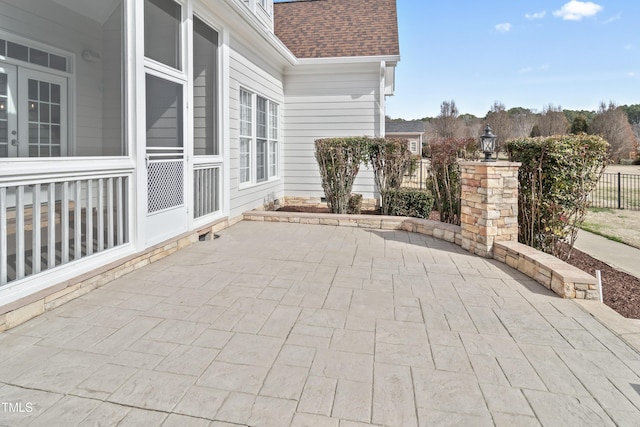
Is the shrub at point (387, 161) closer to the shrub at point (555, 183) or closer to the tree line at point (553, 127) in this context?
the shrub at point (555, 183)

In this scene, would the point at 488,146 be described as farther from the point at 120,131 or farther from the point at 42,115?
the point at 42,115

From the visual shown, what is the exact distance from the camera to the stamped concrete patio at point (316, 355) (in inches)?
74.9

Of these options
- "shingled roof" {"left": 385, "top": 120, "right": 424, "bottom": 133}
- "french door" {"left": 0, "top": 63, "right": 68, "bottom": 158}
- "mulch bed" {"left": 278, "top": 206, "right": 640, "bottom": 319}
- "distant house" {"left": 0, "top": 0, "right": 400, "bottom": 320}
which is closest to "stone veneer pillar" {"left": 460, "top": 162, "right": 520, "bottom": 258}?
"mulch bed" {"left": 278, "top": 206, "right": 640, "bottom": 319}

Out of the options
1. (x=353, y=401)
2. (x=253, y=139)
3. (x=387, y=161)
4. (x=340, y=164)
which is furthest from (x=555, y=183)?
(x=253, y=139)

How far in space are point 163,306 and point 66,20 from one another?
180 inches

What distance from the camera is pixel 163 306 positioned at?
3191 mm

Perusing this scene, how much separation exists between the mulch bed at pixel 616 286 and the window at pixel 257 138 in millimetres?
5507

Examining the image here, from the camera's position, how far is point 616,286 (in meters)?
4.53

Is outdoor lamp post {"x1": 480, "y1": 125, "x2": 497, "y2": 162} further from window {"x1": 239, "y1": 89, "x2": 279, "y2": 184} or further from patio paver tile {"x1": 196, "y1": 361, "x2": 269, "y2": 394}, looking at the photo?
window {"x1": 239, "y1": 89, "x2": 279, "y2": 184}

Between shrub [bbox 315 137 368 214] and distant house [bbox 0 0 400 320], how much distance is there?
1438 millimetres

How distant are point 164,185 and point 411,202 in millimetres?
4449

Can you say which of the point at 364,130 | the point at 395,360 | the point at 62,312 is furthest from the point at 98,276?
the point at 364,130

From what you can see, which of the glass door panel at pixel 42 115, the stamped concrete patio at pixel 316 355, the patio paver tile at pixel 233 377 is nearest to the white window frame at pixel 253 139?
the glass door panel at pixel 42 115

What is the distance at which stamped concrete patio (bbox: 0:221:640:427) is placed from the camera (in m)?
1.90
